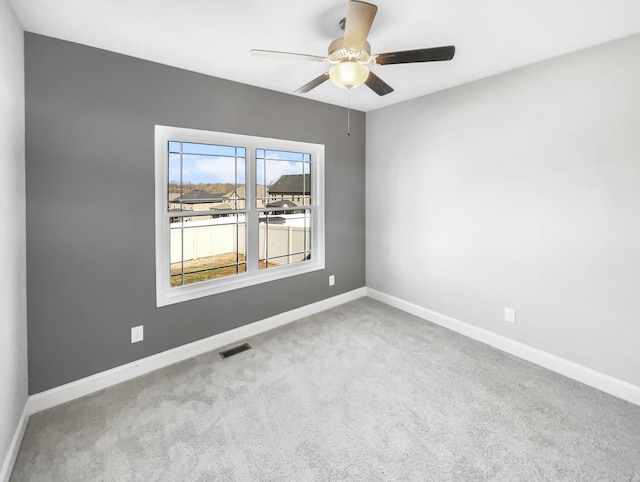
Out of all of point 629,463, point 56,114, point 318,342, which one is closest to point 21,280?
point 56,114

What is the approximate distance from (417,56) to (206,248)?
7.76 feet

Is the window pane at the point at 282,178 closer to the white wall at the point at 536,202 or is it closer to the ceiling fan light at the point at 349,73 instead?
the white wall at the point at 536,202

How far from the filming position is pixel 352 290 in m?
4.19

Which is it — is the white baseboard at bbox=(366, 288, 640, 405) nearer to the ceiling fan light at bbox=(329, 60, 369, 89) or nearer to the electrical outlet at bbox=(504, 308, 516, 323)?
the electrical outlet at bbox=(504, 308, 516, 323)

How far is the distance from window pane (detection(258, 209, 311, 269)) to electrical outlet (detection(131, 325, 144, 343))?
124 cm

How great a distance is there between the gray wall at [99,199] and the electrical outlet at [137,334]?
39mm

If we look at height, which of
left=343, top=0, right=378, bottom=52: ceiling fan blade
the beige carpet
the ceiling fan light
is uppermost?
left=343, top=0, right=378, bottom=52: ceiling fan blade

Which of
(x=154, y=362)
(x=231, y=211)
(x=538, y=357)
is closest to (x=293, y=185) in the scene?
(x=231, y=211)

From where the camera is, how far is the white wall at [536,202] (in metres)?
2.15

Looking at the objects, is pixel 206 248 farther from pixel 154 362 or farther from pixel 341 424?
pixel 341 424

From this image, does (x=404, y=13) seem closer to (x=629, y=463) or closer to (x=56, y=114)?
(x=56, y=114)

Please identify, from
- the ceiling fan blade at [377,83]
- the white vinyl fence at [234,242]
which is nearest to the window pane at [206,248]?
the white vinyl fence at [234,242]

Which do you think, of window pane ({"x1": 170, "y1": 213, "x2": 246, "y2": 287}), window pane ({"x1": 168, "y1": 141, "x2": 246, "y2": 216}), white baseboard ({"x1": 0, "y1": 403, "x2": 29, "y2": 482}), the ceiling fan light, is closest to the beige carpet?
white baseboard ({"x1": 0, "y1": 403, "x2": 29, "y2": 482})

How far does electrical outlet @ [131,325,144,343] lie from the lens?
8.10 feet
